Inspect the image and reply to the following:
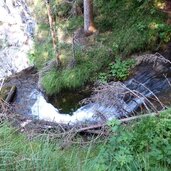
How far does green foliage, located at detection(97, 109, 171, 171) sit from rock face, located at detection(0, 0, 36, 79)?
6.72 metres

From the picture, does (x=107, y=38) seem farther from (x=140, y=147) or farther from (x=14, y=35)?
(x=140, y=147)

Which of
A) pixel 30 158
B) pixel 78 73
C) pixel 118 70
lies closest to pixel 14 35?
pixel 78 73

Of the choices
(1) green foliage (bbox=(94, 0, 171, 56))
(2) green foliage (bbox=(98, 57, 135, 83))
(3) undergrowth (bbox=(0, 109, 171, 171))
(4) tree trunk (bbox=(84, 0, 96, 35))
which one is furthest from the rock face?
(3) undergrowth (bbox=(0, 109, 171, 171))

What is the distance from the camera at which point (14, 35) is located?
40.3 ft

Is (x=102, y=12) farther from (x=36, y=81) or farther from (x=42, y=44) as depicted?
(x=36, y=81)

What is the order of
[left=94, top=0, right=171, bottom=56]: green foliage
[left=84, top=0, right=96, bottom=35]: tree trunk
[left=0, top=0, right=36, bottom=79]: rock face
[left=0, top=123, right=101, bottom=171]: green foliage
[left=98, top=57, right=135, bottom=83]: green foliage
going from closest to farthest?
[left=0, top=123, right=101, bottom=171]: green foliage
[left=98, top=57, right=135, bottom=83]: green foliage
[left=94, top=0, right=171, bottom=56]: green foliage
[left=84, top=0, right=96, bottom=35]: tree trunk
[left=0, top=0, right=36, bottom=79]: rock face

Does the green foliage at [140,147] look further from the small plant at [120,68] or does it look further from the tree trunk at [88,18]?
the tree trunk at [88,18]

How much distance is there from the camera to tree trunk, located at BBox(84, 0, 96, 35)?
9.88m

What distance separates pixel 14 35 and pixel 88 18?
339 centimetres

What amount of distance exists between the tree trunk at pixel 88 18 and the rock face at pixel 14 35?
7.03 ft

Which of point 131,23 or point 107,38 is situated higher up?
point 131,23

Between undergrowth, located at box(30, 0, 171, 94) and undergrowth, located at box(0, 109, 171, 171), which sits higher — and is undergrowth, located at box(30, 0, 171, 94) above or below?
below

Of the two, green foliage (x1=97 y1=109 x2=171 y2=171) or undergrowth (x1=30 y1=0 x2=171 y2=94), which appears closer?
green foliage (x1=97 y1=109 x2=171 y2=171)

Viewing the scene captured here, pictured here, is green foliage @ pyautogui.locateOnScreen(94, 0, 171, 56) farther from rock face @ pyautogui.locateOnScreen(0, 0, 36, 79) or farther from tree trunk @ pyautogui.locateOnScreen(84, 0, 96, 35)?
rock face @ pyautogui.locateOnScreen(0, 0, 36, 79)
